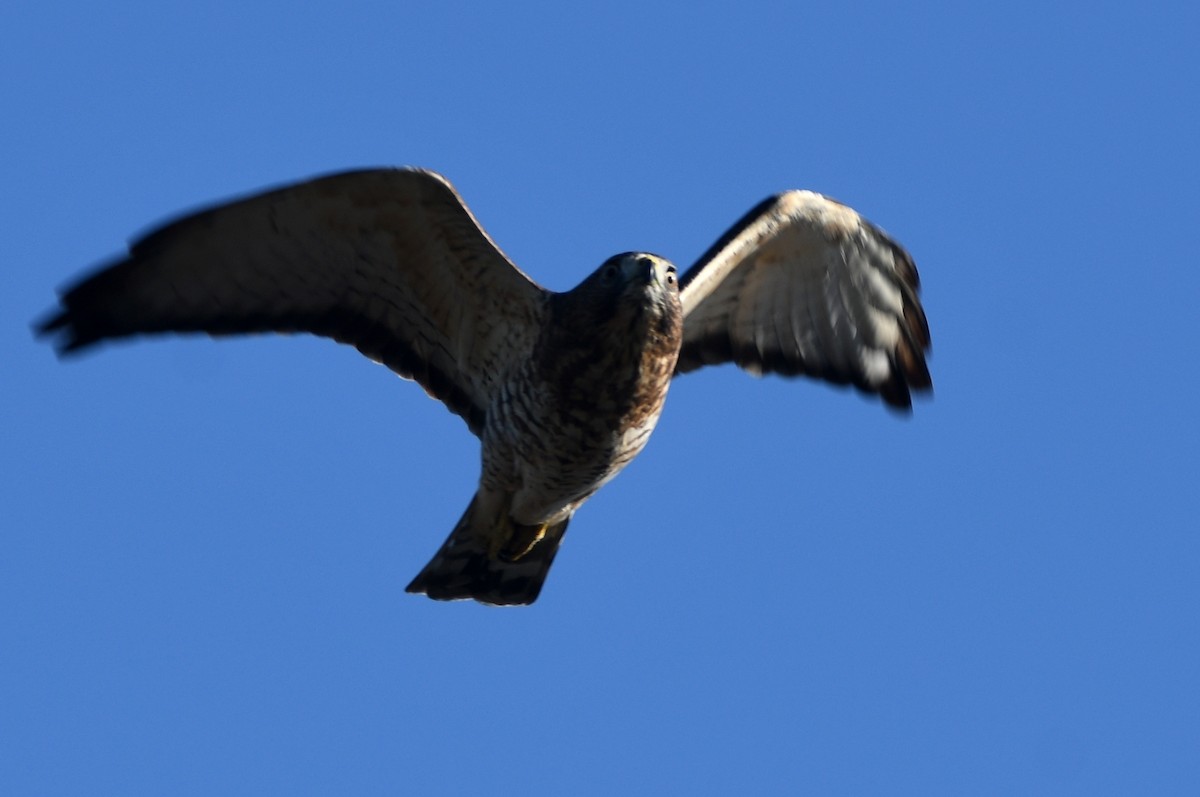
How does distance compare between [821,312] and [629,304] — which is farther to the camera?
[821,312]

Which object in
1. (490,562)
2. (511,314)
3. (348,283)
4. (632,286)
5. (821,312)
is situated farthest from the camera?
(490,562)

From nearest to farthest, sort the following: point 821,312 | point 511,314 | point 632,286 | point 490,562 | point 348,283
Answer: point 632,286, point 511,314, point 348,283, point 821,312, point 490,562

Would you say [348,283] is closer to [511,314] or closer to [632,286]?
[511,314]

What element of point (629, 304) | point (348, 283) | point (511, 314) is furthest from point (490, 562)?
point (629, 304)

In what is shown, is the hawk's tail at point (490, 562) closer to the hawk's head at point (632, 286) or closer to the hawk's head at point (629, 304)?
the hawk's head at point (629, 304)

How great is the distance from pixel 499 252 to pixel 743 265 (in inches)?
64.1

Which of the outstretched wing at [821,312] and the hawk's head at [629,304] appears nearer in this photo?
the hawk's head at [629,304]

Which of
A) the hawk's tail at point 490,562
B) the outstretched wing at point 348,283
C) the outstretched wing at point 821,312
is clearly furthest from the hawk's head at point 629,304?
the hawk's tail at point 490,562

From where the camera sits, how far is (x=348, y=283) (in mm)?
10555

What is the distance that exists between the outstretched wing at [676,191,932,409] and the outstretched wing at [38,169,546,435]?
1.24m

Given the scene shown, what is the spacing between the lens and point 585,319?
9648 mm

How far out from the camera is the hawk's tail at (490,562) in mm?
11109

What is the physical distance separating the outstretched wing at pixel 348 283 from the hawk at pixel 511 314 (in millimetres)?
11

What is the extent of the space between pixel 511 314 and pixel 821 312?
6.61ft
